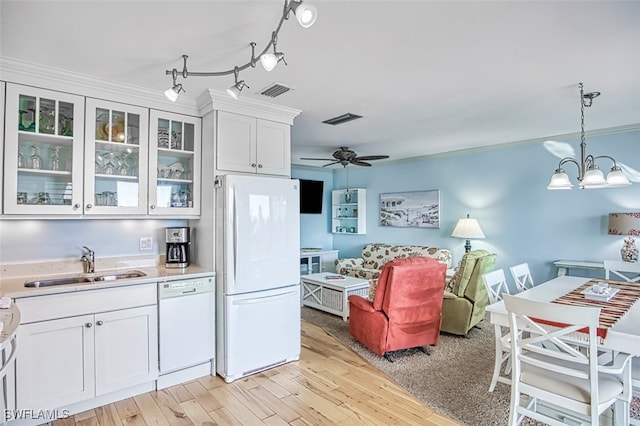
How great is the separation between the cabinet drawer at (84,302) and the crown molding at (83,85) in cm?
151

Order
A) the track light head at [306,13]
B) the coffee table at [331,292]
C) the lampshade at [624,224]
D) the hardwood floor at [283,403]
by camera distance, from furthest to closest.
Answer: the coffee table at [331,292] → the lampshade at [624,224] → the hardwood floor at [283,403] → the track light head at [306,13]

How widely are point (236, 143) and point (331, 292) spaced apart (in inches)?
101

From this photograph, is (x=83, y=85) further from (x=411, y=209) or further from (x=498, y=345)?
(x=411, y=209)

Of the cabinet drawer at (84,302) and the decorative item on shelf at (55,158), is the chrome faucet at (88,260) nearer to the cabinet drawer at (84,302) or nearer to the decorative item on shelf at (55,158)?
the cabinet drawer at (84,302)

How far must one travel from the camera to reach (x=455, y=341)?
3.88 metres

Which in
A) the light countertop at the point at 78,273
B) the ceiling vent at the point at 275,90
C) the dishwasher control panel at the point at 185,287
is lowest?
the dishwasher control panel at the point at 185,287

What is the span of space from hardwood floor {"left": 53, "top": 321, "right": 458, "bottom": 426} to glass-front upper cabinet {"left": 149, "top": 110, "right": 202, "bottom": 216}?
1.51 meters

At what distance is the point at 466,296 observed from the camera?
3.93 metres

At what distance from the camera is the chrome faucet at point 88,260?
9.51 feet

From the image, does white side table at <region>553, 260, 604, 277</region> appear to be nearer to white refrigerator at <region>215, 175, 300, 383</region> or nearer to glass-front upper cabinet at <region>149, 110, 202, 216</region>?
white refrigerator at <region>215, 175, 300, 383</region>

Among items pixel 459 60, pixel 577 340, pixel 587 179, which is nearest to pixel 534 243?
pixel 587 179

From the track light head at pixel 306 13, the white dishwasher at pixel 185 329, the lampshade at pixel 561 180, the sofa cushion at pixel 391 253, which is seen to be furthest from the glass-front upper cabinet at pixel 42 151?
the sofa cushion at pixel 391 253

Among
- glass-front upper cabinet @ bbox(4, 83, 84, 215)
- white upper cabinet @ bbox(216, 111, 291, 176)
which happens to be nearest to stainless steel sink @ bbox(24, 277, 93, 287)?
glass-front upper cabinet @ bbox(4, 83, 84, 215)

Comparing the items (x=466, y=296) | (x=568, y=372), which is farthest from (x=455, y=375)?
(x=568, y=372)
